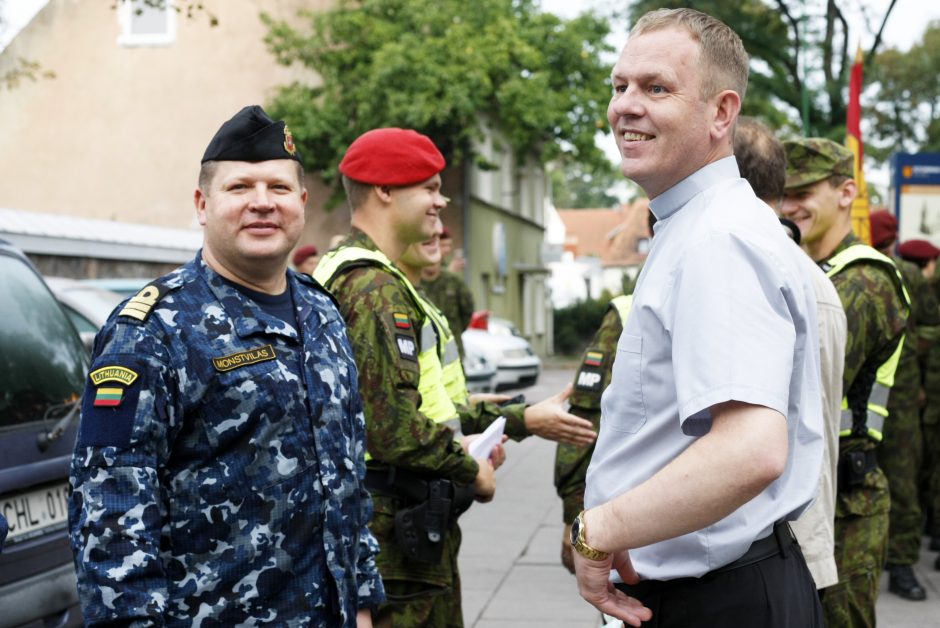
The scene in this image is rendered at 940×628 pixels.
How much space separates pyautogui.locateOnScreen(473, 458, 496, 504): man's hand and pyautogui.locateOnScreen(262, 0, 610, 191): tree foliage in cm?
2180

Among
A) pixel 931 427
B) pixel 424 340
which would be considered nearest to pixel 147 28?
pixel 931 427

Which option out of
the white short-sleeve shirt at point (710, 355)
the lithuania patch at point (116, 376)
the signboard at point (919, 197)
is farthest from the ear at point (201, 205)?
the signboard at point (919, 197)

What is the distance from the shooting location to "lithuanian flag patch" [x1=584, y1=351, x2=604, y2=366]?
4.43m

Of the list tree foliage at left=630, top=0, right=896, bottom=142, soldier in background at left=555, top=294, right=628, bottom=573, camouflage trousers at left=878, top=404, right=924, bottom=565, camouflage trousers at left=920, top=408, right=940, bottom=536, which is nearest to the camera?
soldier in background at left=555, top=294, right=628, bottom=573

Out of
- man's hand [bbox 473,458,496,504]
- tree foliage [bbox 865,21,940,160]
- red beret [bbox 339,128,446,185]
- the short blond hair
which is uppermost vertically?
tree foliage [bbox 865,21,940,160]

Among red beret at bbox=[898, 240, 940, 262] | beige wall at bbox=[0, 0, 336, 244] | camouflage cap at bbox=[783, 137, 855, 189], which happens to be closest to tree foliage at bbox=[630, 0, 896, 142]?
beige wall at bbox=[0, 0, 336, 244]

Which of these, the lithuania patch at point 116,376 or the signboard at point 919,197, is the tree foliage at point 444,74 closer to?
the signboard at point 919,197

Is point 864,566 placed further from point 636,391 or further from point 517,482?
point 517,482

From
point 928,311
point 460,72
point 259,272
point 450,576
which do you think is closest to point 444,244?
point 928,311

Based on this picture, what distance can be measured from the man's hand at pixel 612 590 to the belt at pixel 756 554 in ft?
0.08

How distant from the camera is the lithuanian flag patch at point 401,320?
11.6ft

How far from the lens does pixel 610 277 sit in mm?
79250

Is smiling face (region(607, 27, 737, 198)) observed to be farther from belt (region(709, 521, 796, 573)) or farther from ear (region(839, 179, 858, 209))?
ear (region(839, 179, 858, 209))

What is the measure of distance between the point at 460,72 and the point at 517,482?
1594 centimetres
